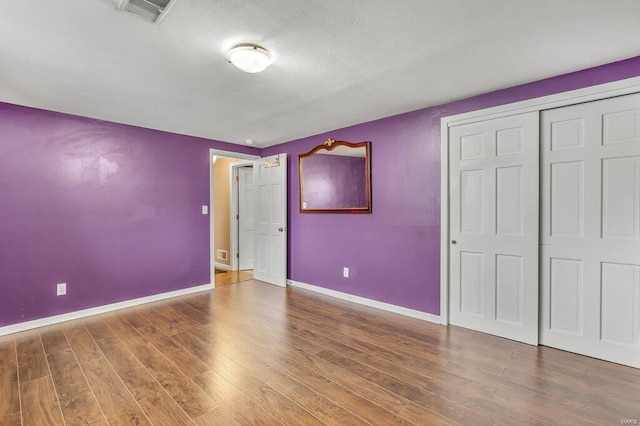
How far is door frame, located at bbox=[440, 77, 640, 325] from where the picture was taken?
221cm

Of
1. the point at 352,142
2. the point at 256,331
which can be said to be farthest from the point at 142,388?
the point at 352,142

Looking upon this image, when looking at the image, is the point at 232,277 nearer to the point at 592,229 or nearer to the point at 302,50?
the point at 302,50

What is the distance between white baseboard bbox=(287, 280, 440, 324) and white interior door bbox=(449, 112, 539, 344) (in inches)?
10.2

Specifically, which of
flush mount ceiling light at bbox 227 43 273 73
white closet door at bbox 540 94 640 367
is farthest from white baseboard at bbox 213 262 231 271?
white closet door at bbox 540 94 640 367

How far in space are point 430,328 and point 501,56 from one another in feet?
7.89

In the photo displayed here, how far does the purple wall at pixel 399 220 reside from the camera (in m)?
3.13

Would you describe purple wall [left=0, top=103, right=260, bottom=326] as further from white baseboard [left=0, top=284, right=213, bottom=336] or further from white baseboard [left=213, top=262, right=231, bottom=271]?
white baseboard [left=213, top=262, right=231, bottom=271]

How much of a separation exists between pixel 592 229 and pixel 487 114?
1264mm

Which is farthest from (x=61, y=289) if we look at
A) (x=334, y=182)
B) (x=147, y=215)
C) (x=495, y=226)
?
(x=495, y=226)

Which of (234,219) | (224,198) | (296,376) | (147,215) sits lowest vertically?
(296,376)

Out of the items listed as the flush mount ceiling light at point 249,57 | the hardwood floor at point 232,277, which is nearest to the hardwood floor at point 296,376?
the hardwood floor at point 232,277

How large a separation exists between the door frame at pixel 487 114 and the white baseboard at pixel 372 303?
0.17 meters

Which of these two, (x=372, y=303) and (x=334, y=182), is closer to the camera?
(x=372, y=303)

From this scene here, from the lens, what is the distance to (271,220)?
16.0ft
